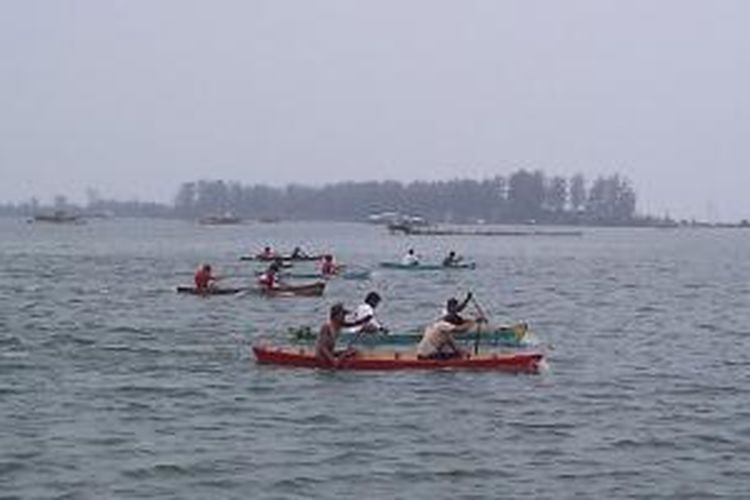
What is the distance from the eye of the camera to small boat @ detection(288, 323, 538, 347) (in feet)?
109

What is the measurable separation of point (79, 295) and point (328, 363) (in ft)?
98.9

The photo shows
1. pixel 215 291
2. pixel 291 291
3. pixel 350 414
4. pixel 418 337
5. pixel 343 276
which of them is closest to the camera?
pixel 350 414

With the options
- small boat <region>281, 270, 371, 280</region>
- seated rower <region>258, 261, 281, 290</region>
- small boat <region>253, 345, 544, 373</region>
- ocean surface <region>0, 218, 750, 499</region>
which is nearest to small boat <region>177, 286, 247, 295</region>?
seated rower <region>258, 261, 281, 290</region>

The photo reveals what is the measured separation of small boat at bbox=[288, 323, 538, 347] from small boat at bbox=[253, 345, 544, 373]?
4.45ft

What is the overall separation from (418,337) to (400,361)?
3.43 meters

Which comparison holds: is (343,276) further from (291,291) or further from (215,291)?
(215,291)

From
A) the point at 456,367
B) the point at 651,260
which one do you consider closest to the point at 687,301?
the point at 456,367

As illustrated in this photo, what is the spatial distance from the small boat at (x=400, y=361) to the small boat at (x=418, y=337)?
4.45ft

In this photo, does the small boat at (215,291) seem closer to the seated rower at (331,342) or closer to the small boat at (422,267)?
the seated rower at (331,342)

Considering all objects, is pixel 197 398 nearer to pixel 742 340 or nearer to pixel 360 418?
pixel 360 418

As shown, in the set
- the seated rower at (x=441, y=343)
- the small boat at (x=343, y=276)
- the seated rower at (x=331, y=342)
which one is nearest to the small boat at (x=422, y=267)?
the small boat at (x=343, y=276)

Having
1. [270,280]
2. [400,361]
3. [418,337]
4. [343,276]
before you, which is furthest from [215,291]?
[400,361]

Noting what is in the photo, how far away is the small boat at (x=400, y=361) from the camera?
30625mm

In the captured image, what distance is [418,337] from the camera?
3409cm
